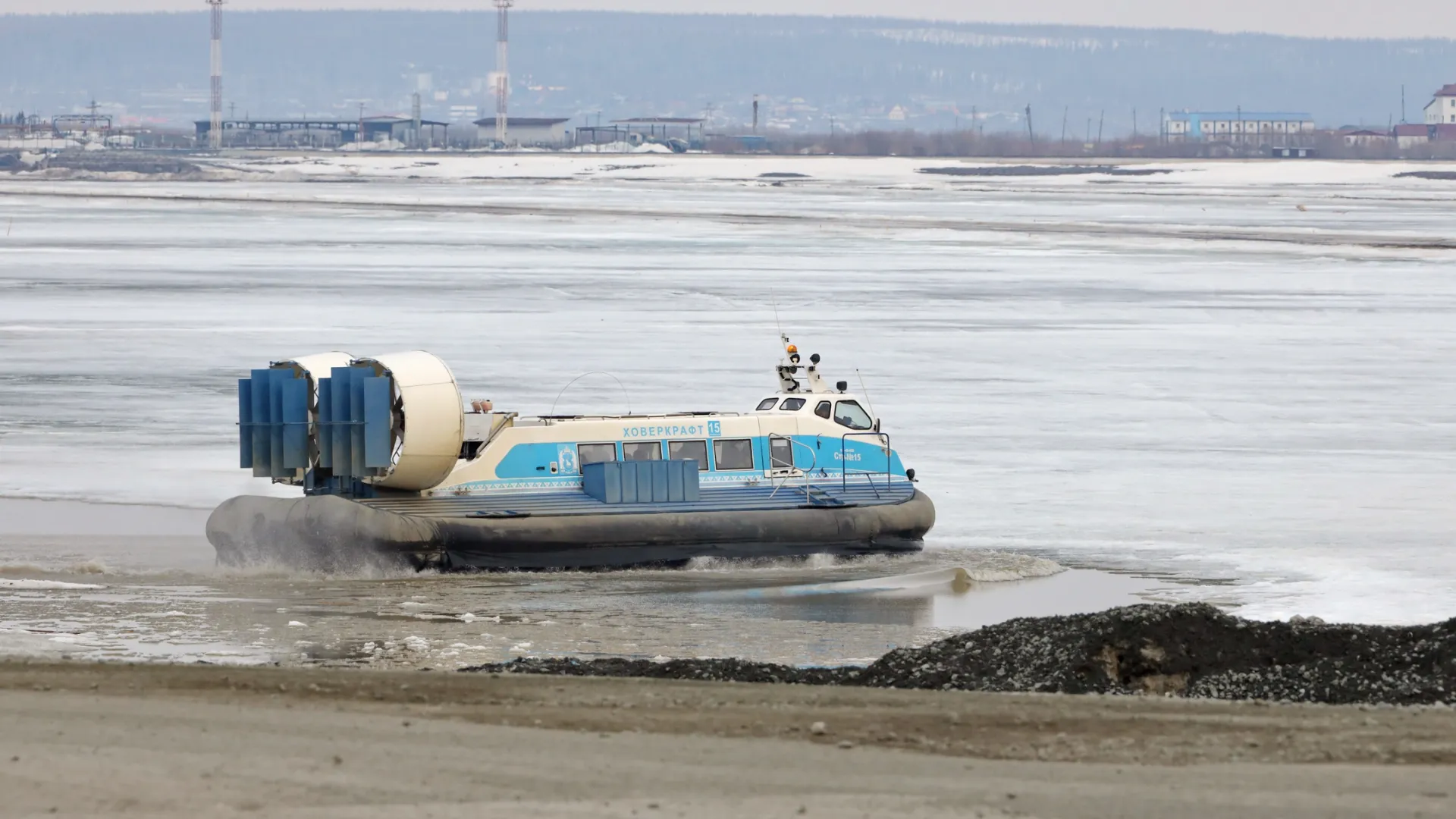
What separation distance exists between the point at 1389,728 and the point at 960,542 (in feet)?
30.3

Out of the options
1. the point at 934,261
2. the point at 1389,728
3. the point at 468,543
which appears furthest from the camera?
the point at 934,261

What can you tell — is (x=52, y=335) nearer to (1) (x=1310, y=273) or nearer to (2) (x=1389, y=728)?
(2) (x=1389, y=728)

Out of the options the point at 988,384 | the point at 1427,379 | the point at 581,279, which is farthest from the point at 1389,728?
the point at 581,279

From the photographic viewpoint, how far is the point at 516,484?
57.9 ft

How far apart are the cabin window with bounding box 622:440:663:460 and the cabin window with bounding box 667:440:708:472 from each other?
125 millimetres

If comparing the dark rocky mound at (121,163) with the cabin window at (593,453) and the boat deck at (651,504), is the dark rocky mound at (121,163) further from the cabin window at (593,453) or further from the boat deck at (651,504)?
the boat deck at (651,504)

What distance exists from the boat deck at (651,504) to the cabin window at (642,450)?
1.66 feet

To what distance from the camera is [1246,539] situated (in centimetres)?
1862

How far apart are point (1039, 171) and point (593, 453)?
135 meters

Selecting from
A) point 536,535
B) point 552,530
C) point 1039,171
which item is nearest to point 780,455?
point 552,530

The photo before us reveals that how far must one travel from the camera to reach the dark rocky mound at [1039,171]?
479ft

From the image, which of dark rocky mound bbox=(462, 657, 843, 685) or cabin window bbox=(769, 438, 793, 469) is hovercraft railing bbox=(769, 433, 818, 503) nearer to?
cabin window bbox=(769, 438, 793, 469)

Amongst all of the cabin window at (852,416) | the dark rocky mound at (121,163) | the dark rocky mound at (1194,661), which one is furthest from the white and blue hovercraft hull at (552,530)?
the dark rocky mound at (121,163)

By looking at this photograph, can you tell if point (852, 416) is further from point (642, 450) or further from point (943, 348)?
point (943, 348)
